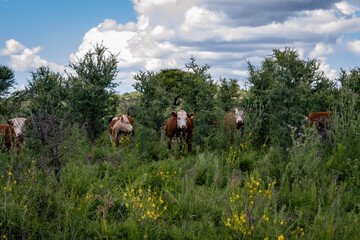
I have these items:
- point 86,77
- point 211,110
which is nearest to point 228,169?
point 211,110

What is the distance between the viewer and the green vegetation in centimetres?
407

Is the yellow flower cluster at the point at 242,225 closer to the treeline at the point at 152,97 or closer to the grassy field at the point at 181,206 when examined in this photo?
the grassy field at the point at 181,206

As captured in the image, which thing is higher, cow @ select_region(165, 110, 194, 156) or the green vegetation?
cow @ select_region(165, 110, 194, 156)

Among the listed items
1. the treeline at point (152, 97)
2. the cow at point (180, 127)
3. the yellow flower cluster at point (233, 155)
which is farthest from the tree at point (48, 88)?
the yellow flower cluster at point (233, 155)

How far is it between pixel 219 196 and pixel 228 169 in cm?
178

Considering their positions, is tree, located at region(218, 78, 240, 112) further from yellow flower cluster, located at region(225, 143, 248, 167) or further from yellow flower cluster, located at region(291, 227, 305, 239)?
yellow flower cluster, located at region(291, 227, 305, 239)

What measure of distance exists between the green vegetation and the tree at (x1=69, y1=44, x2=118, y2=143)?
1.15 metres

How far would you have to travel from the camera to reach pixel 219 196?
5.11 metres

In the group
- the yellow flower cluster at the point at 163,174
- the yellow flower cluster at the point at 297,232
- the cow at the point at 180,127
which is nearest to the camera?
the yellow flower cluster at the point at 297,232

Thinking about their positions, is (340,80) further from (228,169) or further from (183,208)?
(183,208)

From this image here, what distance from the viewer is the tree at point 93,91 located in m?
12.3

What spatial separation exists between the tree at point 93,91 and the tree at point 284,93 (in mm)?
6570

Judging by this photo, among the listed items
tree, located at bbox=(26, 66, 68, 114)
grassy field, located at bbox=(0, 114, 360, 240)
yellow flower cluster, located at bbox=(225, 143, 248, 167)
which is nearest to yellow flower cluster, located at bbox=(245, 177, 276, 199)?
grassy field, located at bbox=(0, 114, 360, 240)

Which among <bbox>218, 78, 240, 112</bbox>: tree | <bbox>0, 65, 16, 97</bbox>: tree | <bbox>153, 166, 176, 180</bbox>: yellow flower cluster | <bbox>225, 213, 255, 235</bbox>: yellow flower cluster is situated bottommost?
<bbox>225, 213, 255, 235</bbox>: yellow flower cluster
